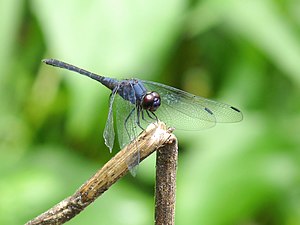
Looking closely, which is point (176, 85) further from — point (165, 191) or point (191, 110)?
point (165, 191)

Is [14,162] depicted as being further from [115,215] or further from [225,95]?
[225,95]

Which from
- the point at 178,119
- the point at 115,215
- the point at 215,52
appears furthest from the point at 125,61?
the point at 215,52

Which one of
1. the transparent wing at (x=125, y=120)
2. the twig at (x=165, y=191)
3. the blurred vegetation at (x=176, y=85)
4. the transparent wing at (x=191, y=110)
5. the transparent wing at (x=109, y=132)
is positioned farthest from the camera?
the blurred vegetation at (x=176, y=85)

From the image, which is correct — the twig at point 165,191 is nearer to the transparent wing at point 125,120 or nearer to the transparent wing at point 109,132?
the transparent wing at point 125,120

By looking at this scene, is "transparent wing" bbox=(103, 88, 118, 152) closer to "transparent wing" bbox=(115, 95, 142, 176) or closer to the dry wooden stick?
"transparent wing" bbox=(115, 95, 142, 176)

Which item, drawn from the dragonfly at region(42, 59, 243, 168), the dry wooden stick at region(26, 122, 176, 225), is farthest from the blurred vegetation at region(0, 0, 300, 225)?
the dry wooden stick at region(26, 122, 176, 225)

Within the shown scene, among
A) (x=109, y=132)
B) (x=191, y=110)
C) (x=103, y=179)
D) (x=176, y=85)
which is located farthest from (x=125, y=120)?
(x=176, y=85)

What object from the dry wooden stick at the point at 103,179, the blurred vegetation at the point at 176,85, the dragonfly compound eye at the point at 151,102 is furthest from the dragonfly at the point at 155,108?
the dry wooden stick at the point at 103,179
